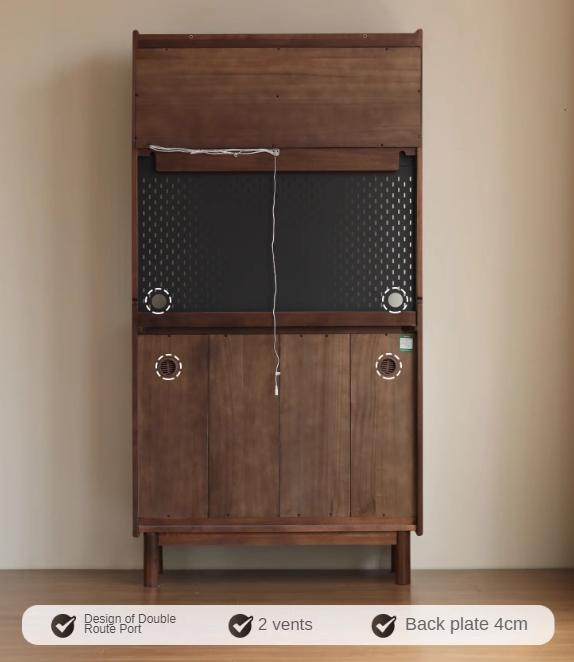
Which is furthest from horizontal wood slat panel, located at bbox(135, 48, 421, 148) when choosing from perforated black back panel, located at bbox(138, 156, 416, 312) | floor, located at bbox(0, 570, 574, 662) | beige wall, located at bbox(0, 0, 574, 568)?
floor, located at bbox(0, 570, 574, 662)

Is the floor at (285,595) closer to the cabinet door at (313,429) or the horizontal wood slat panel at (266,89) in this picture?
the cabinet door at (313,429)

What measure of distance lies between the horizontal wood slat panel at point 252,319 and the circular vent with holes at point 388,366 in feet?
0.46

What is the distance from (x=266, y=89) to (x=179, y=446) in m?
1.29

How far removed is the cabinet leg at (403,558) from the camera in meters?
2.63

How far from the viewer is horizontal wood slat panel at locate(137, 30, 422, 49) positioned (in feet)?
8.38

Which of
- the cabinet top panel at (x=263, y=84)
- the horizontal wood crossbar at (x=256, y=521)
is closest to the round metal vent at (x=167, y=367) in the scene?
the horizontal wood crossbar at (x=256, y=521)

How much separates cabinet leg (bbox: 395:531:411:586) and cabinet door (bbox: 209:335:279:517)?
46 cm

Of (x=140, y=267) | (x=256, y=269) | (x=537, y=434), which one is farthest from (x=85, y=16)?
(x=537, y=434)

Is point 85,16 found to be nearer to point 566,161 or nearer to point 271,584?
point 566,161

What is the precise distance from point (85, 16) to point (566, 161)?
1970mm

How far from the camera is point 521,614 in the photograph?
2434 millimetres

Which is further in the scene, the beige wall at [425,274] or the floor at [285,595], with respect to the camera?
the beige wall at [425,274]

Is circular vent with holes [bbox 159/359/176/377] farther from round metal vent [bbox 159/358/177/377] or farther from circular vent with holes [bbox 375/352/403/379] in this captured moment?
circular vent with holes [bbox 375/352/403/379]

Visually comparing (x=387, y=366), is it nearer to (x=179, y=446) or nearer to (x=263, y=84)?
(x=179, y=446)
